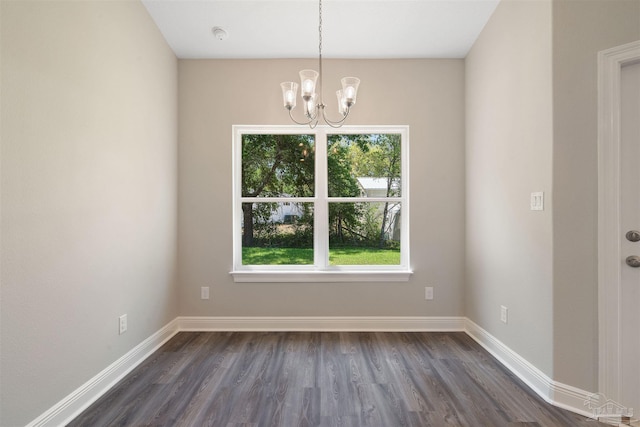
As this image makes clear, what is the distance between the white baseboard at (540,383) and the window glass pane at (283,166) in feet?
7.19

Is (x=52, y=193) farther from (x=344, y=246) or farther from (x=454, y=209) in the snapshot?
(x=454, y=209)

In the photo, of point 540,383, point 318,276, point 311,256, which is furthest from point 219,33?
point 540,383

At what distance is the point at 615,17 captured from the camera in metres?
1.77

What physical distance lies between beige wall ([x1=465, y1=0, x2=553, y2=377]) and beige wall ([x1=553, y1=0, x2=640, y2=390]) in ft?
0.16

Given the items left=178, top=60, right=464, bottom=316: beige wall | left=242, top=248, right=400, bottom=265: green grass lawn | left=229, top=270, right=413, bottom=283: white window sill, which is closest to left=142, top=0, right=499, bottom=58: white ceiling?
left=178, top=60, right=464, bottom=316: beige wall

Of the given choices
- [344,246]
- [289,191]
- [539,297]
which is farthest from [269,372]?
[539,297]

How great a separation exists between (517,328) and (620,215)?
1.02 metres

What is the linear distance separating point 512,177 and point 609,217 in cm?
66

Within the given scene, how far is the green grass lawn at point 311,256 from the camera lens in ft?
10.6

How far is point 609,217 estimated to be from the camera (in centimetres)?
177

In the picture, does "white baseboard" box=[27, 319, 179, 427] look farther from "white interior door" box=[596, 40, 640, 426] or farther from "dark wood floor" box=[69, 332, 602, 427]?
"white interior door" box=[596, 40, 640, 426]

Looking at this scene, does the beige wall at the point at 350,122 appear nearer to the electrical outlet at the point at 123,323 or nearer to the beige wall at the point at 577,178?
the electrical outlet at the point at 123,323

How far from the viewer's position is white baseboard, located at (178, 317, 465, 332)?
307cm

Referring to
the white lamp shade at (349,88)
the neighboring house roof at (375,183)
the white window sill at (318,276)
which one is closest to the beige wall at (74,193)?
the white window sill at (318,276)
